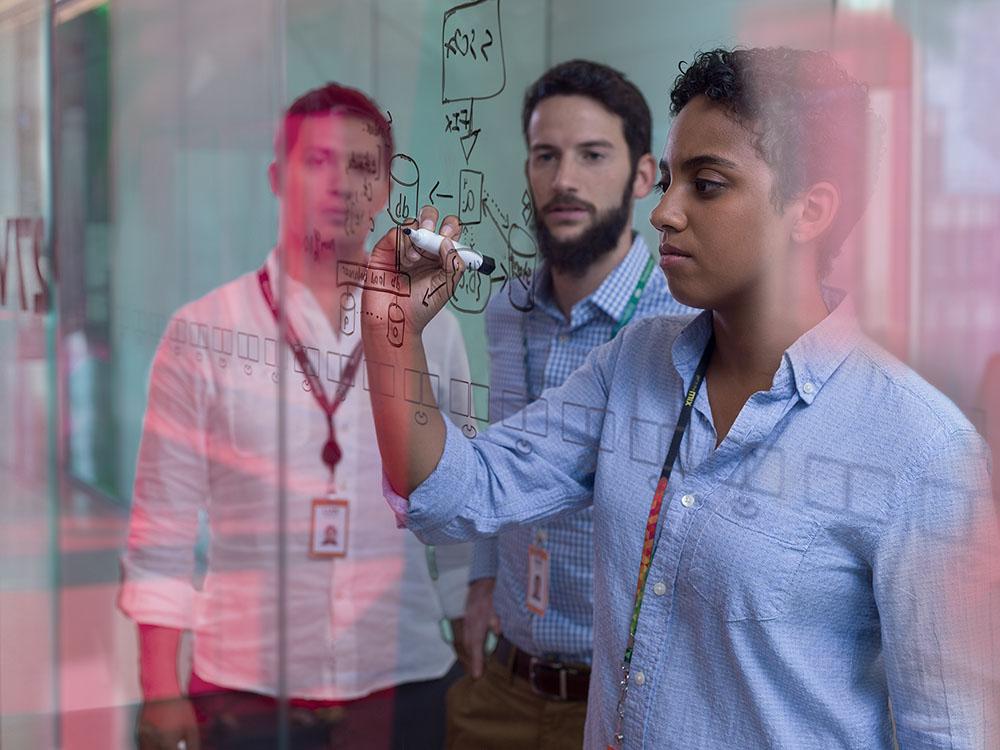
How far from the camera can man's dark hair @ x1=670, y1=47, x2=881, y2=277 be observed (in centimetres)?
113

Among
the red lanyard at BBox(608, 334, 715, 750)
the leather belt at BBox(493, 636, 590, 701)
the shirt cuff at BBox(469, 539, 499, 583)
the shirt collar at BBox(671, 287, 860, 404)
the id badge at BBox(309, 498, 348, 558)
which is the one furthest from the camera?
the id badge at BBox(309, 498, 348, 558)

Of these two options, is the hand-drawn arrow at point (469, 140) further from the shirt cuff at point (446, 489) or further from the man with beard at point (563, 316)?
the shirt cuff at point (446, 489)

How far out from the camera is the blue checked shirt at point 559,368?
1.77 meters

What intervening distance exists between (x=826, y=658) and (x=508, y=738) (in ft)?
3.17

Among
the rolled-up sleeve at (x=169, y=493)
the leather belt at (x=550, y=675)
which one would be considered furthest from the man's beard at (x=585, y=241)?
the rolled-up sleeve at (x=169, y=493)

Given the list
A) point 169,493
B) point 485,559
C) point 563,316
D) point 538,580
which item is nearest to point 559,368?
point 563,316

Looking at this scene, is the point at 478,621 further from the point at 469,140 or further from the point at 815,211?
the point at 815,211

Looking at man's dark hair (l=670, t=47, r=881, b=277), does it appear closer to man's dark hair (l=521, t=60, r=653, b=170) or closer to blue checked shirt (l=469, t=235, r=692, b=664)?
man's dark hair (l=521, t=60, r=653, b=170)

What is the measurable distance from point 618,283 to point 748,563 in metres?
0.71

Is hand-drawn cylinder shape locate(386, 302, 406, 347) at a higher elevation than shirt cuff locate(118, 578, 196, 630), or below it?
higher

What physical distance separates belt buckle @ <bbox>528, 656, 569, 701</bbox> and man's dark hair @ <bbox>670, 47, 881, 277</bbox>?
36.4 inches

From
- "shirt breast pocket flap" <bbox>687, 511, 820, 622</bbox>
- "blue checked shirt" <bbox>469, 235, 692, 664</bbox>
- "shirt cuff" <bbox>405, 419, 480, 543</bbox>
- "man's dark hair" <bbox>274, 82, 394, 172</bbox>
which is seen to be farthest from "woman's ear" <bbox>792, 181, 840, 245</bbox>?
"man's dark hair" <bbox>274, 82, 394, 172</bbox>

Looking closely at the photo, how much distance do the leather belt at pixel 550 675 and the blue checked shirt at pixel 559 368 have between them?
2 cm

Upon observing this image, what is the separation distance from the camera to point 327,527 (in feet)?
7.93
